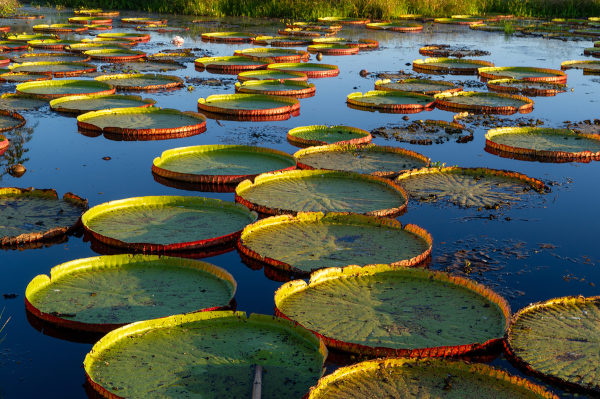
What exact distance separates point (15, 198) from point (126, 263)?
1684 mm

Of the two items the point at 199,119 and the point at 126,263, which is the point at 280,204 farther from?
the point at 199,119

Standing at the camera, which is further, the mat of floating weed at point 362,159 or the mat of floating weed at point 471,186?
the mat of floating weed at point 362,159

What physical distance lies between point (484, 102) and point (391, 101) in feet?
4.14

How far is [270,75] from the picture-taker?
11.5 metres

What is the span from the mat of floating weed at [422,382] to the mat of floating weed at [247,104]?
6.08m

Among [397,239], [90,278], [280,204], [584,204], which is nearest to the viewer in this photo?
[90,278]

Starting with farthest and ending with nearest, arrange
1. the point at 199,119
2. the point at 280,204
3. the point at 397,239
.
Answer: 1. the point at 199,119
2. the point at 280,204
3. the point at 397,239

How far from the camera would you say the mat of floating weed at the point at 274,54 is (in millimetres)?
13273

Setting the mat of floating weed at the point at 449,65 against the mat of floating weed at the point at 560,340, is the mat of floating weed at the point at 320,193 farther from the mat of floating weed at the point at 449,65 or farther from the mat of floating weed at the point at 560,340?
the mat of floating weed at the point at 449,65

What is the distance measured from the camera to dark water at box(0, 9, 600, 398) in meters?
3.66

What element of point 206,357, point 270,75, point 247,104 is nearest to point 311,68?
point 270,75

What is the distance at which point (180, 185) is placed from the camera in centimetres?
625

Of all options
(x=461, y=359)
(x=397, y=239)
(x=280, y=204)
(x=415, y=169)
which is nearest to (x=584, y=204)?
(x=415, y=169)

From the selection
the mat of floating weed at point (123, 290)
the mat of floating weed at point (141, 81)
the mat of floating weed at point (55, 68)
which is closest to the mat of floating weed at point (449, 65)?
the mat of floating weed at point (141, 81)
